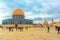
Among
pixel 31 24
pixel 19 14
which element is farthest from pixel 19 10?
pixel 31 24

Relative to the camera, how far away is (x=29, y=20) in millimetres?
58625

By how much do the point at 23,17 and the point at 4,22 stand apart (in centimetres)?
627

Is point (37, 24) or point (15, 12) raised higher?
point (15, 12)

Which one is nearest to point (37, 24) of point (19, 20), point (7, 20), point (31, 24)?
point (31, 24)

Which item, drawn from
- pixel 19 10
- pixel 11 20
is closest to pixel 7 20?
pixel 11 20

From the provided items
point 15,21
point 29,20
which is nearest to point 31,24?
point 29,20

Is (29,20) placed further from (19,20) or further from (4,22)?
(4,22)

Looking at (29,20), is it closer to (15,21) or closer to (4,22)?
(15,21)

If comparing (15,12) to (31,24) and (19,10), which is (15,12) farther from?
(31,24)

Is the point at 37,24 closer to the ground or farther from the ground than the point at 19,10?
closer to the ground

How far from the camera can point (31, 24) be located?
2339 inches

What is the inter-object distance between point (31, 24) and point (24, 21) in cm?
268

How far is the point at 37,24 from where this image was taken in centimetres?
5844

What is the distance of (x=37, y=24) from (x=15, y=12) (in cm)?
793
